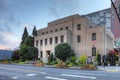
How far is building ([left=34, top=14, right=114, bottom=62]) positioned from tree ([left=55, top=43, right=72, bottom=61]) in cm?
233

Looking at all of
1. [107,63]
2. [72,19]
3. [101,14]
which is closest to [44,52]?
[72,19]

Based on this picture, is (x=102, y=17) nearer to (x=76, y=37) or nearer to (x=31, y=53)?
(x=31, y=53)

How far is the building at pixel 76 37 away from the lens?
48.8 meters

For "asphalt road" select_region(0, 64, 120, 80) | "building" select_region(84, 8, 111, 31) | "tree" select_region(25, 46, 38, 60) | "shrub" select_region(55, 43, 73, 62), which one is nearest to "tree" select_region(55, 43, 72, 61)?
"shrub" select_region(55, 43, 73, 62)

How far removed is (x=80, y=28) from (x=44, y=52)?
12.7 m

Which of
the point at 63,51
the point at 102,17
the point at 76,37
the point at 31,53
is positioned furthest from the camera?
the point at 102,17

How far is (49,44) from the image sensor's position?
59.1m

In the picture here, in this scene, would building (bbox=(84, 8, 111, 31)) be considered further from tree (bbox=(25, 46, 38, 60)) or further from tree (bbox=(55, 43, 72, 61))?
tree (bbox=(55, 43, 72, 61))

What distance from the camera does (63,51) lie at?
50656mm

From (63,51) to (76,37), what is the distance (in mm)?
5370

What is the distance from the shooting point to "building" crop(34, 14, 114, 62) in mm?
48834

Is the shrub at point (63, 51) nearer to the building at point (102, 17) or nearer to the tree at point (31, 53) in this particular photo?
the tree at point (31, 53)

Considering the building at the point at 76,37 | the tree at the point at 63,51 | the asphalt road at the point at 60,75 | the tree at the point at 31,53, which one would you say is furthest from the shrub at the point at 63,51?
the asphalt road at the point at 60,75

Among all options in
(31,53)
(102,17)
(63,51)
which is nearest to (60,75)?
(63,51)
